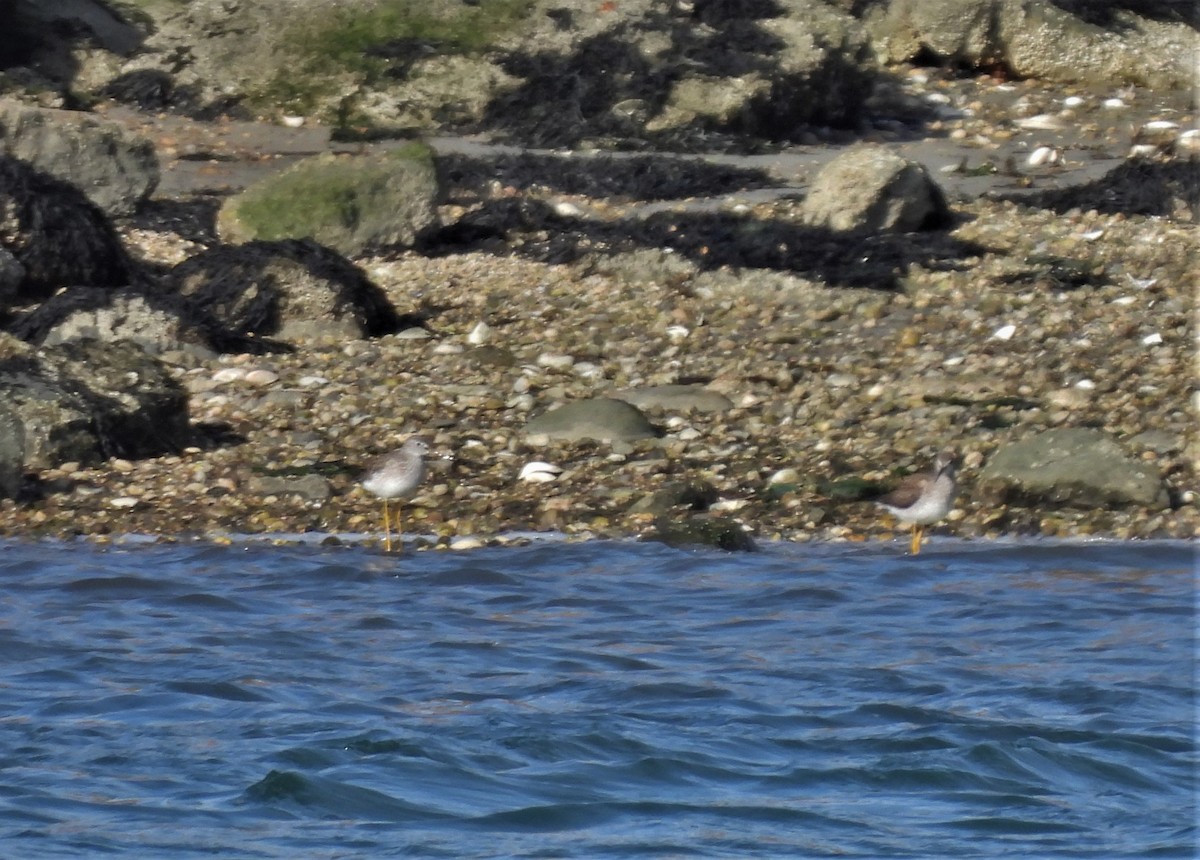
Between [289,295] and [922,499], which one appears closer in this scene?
[922,499]

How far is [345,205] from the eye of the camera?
1183 centimetres

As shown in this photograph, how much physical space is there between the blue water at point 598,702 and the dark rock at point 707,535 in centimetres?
10

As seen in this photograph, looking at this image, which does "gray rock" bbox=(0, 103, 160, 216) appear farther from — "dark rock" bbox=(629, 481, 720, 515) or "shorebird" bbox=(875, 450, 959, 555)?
"shorebird" bbox=(875, 450, 959, 555)

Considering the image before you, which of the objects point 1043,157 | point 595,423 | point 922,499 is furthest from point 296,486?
point 1043,157

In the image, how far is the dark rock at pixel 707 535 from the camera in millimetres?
7418

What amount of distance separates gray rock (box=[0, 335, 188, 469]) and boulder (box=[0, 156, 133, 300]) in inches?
76.3

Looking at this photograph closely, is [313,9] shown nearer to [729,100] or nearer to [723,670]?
[729,100]

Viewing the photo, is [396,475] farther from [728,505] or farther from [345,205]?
[345,205]

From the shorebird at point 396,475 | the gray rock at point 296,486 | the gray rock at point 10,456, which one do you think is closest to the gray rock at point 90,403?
the gray rock at point 10,456

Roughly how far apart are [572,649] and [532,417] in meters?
3.12

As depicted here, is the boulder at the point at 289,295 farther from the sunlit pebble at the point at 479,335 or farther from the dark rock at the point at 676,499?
the dark rock at the point at 676,499

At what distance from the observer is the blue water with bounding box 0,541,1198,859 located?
452 centimetres

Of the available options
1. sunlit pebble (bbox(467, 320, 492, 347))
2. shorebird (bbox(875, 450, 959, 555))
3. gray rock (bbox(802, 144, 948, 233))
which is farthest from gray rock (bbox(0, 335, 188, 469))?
gray rock (bbox(802, 144, 948, 233))

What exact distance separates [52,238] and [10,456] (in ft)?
10.6
